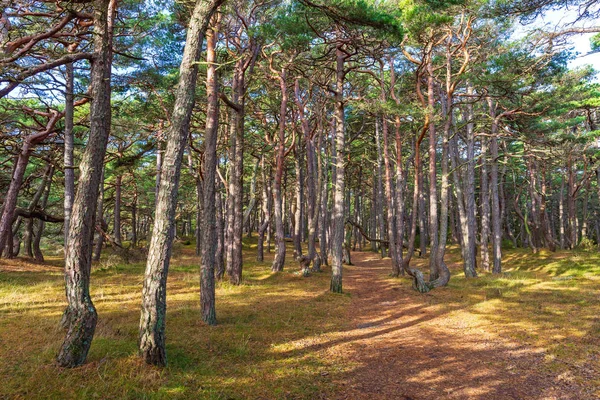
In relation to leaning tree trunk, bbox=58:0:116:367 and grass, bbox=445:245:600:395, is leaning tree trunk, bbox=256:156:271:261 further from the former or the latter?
leaning tree trunk, bbox=58:0:116:367

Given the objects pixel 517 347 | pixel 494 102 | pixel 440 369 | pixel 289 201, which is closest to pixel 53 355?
pixel 440 369

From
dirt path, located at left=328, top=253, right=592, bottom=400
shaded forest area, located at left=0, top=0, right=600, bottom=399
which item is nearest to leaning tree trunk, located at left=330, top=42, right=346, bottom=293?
shaded forest area, located at left=0, top=0, right=600, bottom=399

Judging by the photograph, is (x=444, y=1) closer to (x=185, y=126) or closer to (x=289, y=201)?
(x=185, y=126)

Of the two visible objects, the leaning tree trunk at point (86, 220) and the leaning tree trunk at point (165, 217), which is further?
the leaning tree trunk at point (165, 217)

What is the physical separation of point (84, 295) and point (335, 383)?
13.3 ft

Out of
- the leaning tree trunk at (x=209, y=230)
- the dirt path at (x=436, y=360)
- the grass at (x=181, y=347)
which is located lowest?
the dirt path at (x=436, y=360)

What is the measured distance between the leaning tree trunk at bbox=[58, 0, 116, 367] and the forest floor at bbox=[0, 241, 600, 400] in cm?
37

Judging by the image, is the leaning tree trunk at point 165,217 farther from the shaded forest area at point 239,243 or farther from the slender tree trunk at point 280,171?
the slender tree trunk at point 280,171

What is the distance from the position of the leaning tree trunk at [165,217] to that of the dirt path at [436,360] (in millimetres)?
2921

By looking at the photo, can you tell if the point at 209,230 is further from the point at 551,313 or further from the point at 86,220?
the point at 551,313

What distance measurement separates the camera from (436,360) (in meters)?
5.92

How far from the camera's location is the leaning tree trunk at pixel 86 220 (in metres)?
4.70

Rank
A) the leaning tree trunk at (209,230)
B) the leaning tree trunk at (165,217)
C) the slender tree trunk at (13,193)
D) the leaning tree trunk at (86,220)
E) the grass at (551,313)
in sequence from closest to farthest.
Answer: the leaning tree trunk at (86,220), the leaning tree trunk at (165,217), the grass at (551,313), the leaning tree trunk at (209,230), the slender tree trunk at (13,193)

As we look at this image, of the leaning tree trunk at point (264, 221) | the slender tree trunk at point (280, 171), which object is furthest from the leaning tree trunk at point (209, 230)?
the leaning tree trunk at point (264, 221)
